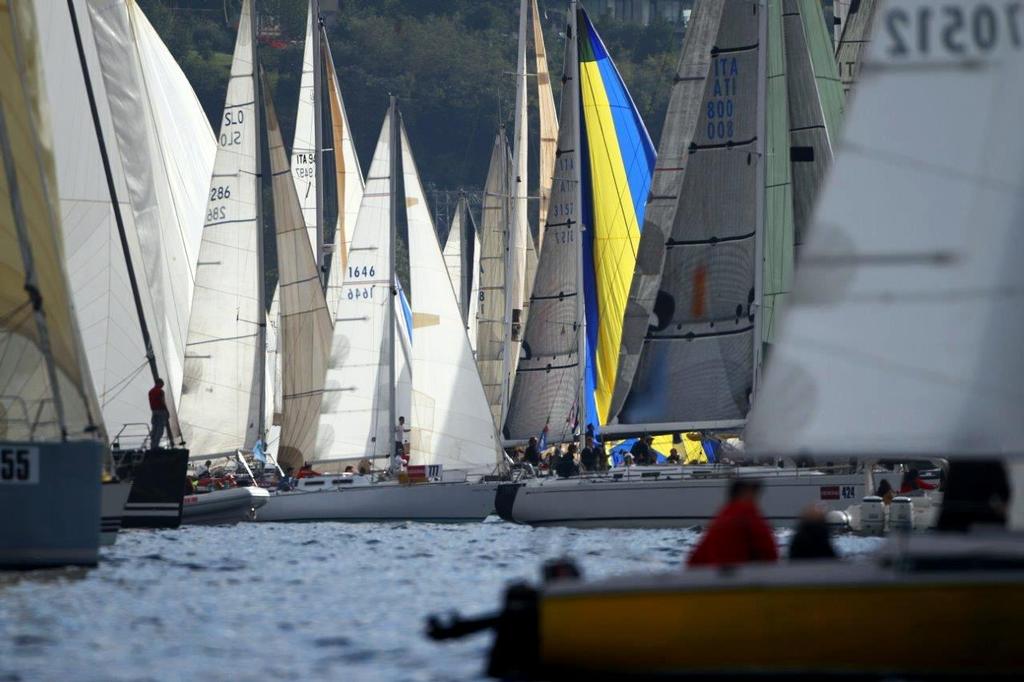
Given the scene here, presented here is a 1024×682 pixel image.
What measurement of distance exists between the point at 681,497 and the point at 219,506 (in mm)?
7019

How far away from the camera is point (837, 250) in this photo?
11844 mm

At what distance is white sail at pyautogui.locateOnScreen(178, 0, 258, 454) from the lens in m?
34.2

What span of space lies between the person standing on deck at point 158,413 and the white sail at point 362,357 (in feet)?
25.8

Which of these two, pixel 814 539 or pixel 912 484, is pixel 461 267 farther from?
pixel 814 539

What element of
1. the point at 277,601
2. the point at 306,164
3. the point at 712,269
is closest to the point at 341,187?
the point at 306,164

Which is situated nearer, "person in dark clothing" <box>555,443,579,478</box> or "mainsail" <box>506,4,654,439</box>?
"person in dark clothing" <box>555,443,579,478</box>

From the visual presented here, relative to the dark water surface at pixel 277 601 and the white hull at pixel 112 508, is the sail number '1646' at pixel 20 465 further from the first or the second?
the white hull at pixel 112 508

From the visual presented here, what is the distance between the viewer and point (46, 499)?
18281 millimetres

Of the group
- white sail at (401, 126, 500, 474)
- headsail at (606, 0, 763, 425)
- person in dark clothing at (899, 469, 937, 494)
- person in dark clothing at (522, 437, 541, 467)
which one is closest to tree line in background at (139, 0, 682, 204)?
white sail at (401, 126, 500, 474)

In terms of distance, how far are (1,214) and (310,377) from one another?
1657 cm

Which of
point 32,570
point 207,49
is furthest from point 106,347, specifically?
point 207,49

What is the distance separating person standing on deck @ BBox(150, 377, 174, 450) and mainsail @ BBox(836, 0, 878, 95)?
45.6 feet

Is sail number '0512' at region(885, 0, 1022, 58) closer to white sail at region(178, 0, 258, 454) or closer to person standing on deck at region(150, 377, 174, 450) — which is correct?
person standing on deck at region(150, 377, 174, 450)

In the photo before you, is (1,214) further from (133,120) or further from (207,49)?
(207,49)
